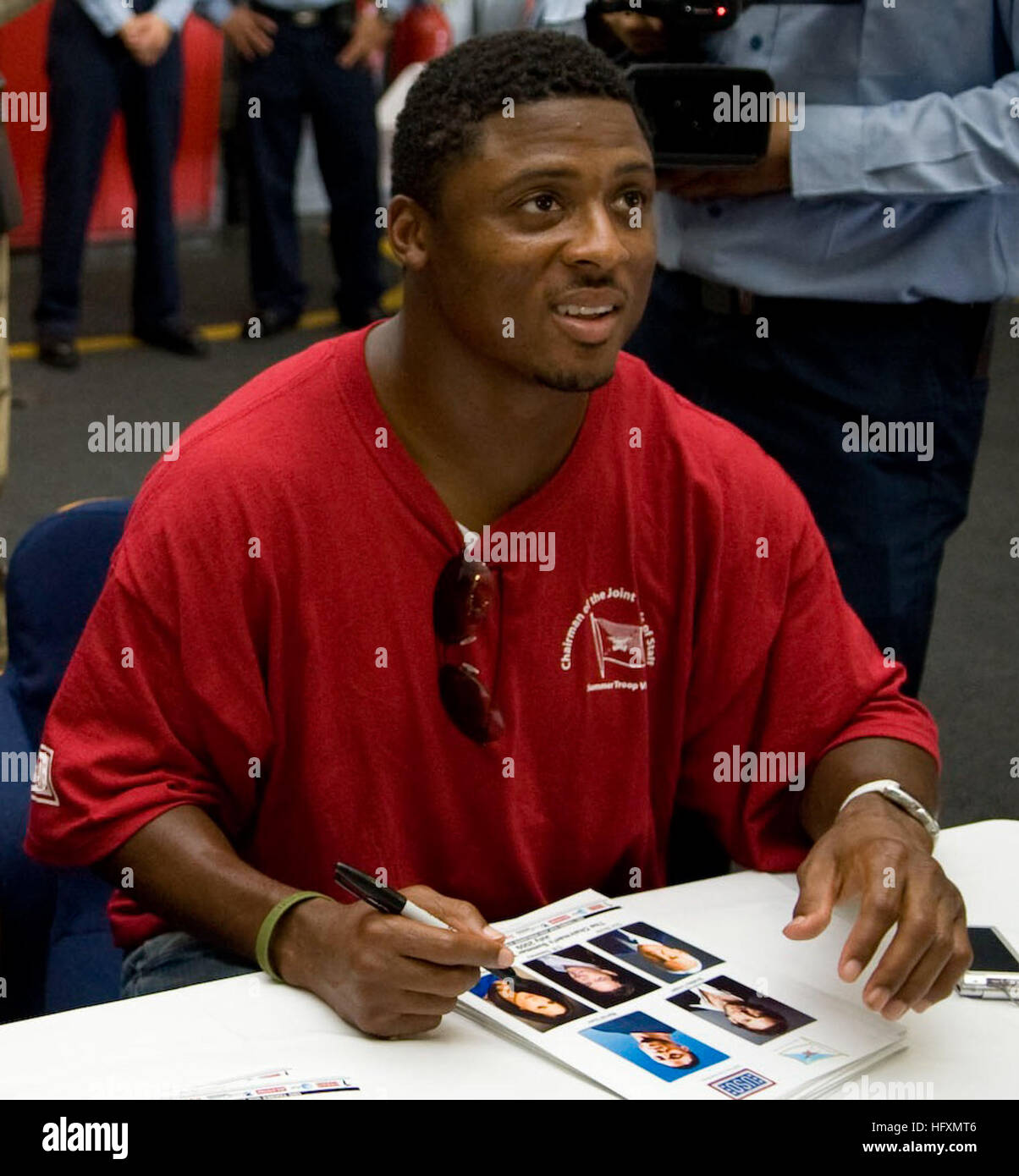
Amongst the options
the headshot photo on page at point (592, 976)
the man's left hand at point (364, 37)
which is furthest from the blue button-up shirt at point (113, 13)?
the headshot photo on page at point (592, 976)

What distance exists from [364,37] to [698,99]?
3.59m

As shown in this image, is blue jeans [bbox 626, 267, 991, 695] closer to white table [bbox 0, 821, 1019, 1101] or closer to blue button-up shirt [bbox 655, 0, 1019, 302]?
blue button-up shirt [bbox 655, 0, 1019, 302]

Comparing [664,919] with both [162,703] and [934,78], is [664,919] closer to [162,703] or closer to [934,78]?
[162,703]

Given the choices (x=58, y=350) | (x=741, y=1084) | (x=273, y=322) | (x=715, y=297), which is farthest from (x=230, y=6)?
(x=741, y=1084)

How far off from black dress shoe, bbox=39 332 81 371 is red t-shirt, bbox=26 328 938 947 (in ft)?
13.1

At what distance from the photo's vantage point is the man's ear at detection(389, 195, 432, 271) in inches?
61.9

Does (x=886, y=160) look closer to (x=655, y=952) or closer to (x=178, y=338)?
(x=655, y=952)

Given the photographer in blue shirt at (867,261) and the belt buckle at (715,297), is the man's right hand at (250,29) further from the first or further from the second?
the belt buckle at (715,297)

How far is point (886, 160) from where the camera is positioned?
1.96 meters

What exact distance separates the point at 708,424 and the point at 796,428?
0.44 meters

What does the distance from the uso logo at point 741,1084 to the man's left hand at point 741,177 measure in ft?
3.87

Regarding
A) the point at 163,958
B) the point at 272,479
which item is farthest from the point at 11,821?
the point at 272,479

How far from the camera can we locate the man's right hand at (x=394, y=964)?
47.0 inches

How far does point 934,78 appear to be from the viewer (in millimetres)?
2000
